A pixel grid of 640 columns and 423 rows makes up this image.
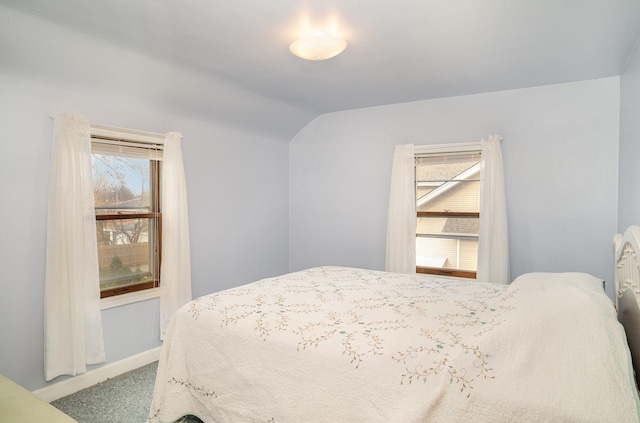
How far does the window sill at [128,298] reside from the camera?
110 inches

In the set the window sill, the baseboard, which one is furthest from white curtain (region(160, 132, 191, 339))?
the baseboard

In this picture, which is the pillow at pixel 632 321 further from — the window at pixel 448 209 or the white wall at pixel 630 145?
the window at pixel 448 209

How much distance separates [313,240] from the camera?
4598mm

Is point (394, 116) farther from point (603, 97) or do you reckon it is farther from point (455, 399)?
point (455, 399)

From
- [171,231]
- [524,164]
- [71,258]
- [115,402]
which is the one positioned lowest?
[115,402]

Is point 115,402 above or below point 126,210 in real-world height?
below

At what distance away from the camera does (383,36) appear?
2326mm

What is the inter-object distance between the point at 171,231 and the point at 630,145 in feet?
11.7

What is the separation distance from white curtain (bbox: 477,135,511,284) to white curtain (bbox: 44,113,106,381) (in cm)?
323

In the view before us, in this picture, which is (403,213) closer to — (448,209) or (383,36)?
(448,209)

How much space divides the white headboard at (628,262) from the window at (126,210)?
3.18 meters

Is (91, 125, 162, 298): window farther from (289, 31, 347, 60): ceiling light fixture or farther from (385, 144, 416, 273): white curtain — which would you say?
(385, 144, 416, 273): white curtain

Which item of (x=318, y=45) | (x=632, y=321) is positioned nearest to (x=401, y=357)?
(x=632, y=321)

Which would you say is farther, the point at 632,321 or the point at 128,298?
the point at 128,298
